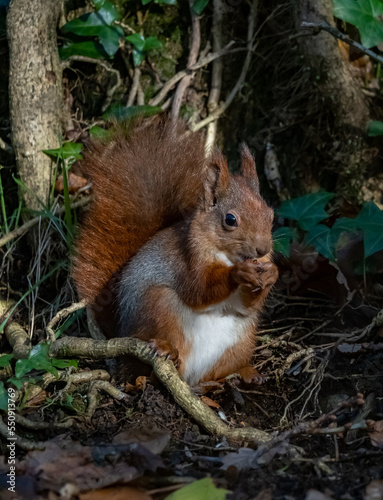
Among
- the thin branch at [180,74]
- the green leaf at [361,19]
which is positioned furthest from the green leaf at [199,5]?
the green leaf at [361,19]

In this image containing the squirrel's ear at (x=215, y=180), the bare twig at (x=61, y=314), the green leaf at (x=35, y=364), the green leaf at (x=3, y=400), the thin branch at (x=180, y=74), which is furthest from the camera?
the thin branch at (x=180, y=74)

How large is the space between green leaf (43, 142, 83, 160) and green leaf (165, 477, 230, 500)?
1.49 m

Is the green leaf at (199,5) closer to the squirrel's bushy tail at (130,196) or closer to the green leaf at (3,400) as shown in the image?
Result: the squirrel's bushy tail at (130,196)

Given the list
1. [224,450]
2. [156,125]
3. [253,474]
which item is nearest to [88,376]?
[224,450]

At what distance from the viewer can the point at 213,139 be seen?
9.07ft

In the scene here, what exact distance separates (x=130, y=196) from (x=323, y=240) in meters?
0.74

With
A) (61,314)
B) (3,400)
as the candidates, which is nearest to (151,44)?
(61,314)

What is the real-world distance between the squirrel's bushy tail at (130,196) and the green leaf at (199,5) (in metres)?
0.71

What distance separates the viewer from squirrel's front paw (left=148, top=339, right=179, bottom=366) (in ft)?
6.25

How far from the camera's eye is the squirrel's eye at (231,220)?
188cm

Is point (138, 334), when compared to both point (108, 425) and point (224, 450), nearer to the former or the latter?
point (108, 425)

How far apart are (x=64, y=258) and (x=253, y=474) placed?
1376mm

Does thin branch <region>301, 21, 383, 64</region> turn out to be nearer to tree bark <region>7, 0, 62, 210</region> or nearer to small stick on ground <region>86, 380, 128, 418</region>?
tree bark <region>7, 0, 62, 210</region>

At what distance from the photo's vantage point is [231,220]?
6.20 ft
